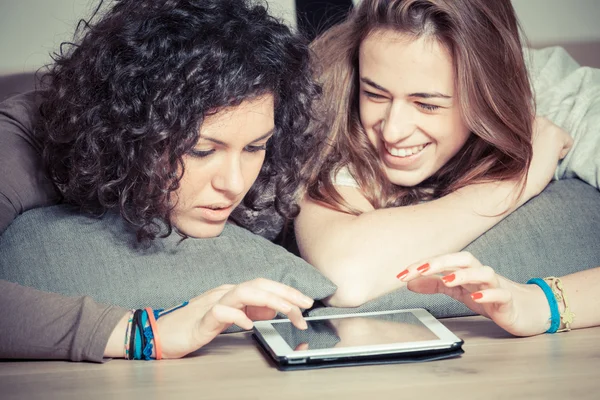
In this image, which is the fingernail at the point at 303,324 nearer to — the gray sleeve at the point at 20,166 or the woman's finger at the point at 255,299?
the woman's finger at the point at 255,299

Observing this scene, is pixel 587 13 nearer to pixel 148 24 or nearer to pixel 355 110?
pixel 355 110

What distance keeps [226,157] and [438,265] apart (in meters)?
0.43

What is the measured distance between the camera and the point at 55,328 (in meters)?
1.34

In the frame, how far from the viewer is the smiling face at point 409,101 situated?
1.79 m

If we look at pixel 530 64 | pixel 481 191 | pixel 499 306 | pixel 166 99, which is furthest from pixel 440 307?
pixel 530 64

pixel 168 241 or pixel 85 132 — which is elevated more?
pixel 85 132

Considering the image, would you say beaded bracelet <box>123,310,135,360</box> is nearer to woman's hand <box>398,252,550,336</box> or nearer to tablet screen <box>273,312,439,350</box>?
tablet screen <box>273,312,439,350</box>

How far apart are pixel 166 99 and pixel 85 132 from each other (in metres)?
0.18

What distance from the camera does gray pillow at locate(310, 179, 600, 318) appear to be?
1759 mm

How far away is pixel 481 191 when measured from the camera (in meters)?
1.85

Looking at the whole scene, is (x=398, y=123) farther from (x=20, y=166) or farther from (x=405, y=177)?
(x=20, y=166)

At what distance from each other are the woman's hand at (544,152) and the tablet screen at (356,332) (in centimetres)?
57

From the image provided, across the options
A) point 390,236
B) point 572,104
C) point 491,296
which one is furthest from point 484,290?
point 572,104

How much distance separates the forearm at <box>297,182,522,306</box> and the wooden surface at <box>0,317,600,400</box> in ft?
1.04
